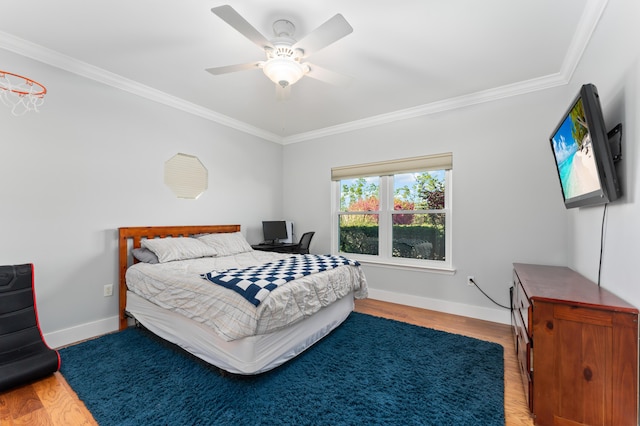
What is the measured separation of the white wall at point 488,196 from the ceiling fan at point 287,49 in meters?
1.80

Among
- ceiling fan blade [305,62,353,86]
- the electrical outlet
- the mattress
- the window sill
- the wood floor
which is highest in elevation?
ceiling fan blade [305,62,353,86]

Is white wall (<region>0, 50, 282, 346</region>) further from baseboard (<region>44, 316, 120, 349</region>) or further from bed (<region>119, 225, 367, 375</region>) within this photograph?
bed (<region>119, 225, 367, 375</region>)

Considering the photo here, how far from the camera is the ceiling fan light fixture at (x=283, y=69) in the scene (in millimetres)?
2055

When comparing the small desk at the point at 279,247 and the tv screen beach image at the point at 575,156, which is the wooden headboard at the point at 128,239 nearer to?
the small desk at the point at 279,247

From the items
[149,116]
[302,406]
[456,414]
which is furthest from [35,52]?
[456,414]

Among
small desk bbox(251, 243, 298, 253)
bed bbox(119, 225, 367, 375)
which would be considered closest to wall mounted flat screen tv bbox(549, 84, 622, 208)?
bed bbox(119, 225, 367, 375)

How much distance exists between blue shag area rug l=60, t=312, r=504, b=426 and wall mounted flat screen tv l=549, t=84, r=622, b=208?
140cm

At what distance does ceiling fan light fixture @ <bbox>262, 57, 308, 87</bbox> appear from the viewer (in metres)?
2.05

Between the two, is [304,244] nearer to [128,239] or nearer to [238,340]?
[128,239]

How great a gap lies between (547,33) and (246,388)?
3.43 metres

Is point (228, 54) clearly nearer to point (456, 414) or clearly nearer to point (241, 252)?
point (241, 252)

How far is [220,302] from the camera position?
6.55 feet

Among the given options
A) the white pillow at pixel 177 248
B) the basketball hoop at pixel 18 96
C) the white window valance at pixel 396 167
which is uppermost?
the basketball hoop at pixel 18 96

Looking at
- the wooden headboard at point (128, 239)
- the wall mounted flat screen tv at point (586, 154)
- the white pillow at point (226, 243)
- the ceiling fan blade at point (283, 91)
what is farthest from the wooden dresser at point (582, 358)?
the wooden headboard at point (128, 239)
